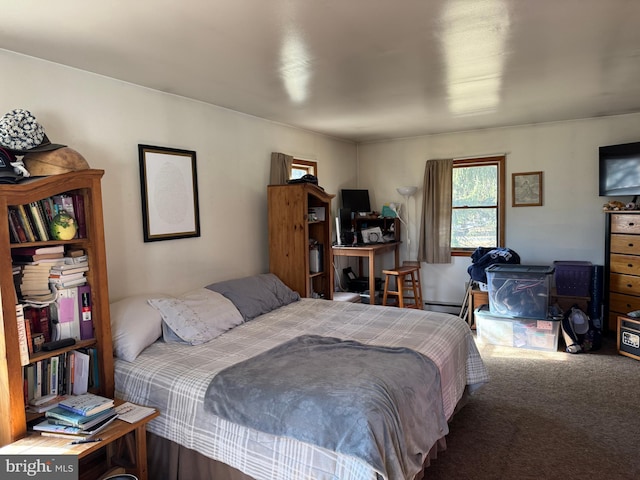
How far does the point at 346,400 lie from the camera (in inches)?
68.7

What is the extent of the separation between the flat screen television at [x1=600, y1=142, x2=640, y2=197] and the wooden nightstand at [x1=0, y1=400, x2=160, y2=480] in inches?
189

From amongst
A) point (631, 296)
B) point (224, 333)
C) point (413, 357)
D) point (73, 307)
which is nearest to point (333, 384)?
point (413, 357)

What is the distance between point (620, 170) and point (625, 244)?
0.80m

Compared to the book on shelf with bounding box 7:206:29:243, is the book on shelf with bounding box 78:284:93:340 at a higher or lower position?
lower

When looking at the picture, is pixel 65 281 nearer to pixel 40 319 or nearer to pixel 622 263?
pixel 40 319

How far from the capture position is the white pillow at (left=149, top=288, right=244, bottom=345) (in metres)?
2.62

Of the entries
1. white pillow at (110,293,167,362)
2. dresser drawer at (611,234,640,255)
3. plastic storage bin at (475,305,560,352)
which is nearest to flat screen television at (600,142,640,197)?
dresser drawer at (611,234,640,255)

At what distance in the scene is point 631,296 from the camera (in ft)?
13.6

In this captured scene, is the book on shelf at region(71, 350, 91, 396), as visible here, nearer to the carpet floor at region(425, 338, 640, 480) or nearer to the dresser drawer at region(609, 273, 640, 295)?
the carpet floor at region(425, 338, 640, 480)

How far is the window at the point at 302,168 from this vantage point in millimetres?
4766

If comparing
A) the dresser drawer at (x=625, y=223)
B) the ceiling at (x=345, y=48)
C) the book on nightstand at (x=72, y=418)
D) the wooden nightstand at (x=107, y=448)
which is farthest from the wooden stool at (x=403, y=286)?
the book on nightstand at (x=72, y=418)

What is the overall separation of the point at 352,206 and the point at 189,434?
4055 millimetres

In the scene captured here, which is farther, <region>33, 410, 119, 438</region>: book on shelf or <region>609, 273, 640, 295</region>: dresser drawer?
<region>609, 273, 640, 295</region>: dresser drawer

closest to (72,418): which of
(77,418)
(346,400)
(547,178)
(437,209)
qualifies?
(77,418)
